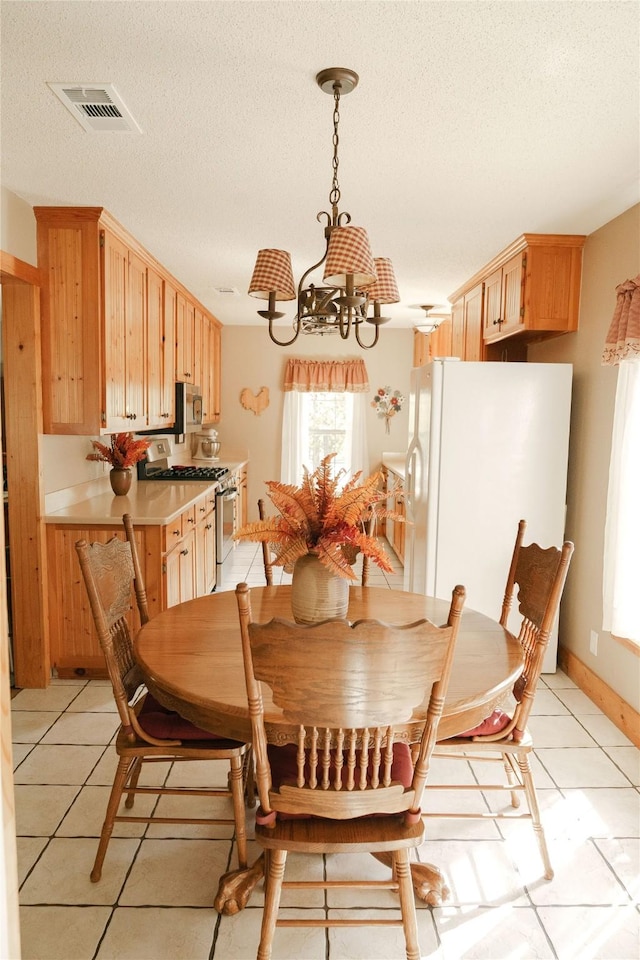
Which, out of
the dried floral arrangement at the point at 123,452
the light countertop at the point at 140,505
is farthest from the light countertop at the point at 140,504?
the dried floral arrangement at the point at 123,452

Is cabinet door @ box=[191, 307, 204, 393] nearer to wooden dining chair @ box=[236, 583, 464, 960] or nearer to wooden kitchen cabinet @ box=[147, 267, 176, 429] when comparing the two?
wooden kitchen cabinet @ box=[147, 267, 176, 429]

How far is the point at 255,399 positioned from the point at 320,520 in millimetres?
5432

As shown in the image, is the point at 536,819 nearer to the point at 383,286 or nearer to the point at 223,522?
the point at 383,286

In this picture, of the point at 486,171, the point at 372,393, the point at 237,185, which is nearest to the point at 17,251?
the point at 237,185

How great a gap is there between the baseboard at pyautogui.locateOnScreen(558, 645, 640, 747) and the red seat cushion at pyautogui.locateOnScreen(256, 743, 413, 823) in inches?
62.1

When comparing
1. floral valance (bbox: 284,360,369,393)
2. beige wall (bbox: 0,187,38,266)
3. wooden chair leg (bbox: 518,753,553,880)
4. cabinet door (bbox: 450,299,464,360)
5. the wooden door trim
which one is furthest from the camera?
floral valance (bbox: 284,360,369,393)

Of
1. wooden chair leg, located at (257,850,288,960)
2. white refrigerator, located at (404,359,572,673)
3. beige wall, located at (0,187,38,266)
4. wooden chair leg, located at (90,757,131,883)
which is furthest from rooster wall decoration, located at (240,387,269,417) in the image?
wooden chair leg, located at (257,850,288,960)

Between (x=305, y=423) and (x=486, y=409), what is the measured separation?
3.89m

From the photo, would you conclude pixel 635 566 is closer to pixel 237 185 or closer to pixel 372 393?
pixel 237 185

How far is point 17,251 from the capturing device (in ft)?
9.68

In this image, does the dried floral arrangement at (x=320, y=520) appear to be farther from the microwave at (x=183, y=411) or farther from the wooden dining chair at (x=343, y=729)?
the microwave at (x=183, y=411)

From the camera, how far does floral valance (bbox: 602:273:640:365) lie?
8.93ft

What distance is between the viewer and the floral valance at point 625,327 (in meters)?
2.72

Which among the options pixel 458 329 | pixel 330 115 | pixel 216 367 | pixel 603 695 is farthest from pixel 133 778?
pixel 216 367
